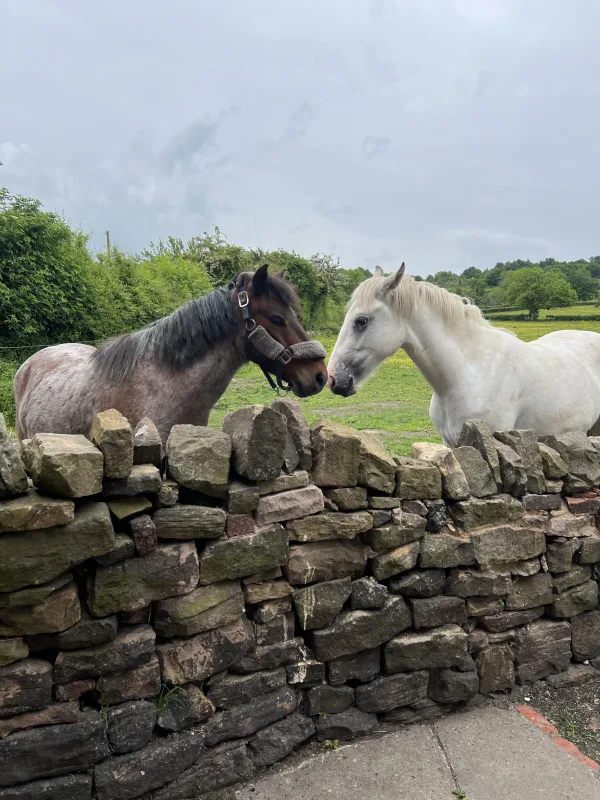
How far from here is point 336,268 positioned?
125 feet

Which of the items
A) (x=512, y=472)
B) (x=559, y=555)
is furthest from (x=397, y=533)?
(x=559, y=555)

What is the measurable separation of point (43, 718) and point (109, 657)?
318mm

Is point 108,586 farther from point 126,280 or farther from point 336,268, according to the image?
point 336,268

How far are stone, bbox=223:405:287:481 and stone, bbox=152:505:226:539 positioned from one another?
0.23 m

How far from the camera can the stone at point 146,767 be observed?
217 centimetres

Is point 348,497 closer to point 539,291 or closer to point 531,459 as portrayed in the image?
point 531,459

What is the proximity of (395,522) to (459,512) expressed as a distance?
45cm

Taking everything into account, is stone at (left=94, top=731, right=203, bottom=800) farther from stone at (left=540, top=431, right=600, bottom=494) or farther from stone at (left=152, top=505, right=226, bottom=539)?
stone at (left=540, top=431, right=600, bottom=494)

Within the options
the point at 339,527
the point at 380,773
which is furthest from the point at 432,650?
the point at 339,527

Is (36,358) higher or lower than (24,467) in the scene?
higher

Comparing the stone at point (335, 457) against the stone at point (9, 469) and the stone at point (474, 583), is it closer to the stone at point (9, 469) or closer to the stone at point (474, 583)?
the stone at point (474, 583)

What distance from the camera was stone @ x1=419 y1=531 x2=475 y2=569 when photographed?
112 inches

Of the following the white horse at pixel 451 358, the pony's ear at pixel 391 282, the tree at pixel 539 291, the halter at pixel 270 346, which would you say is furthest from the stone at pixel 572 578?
the tree at pixel 539 291

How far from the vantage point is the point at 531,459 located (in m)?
3.16
